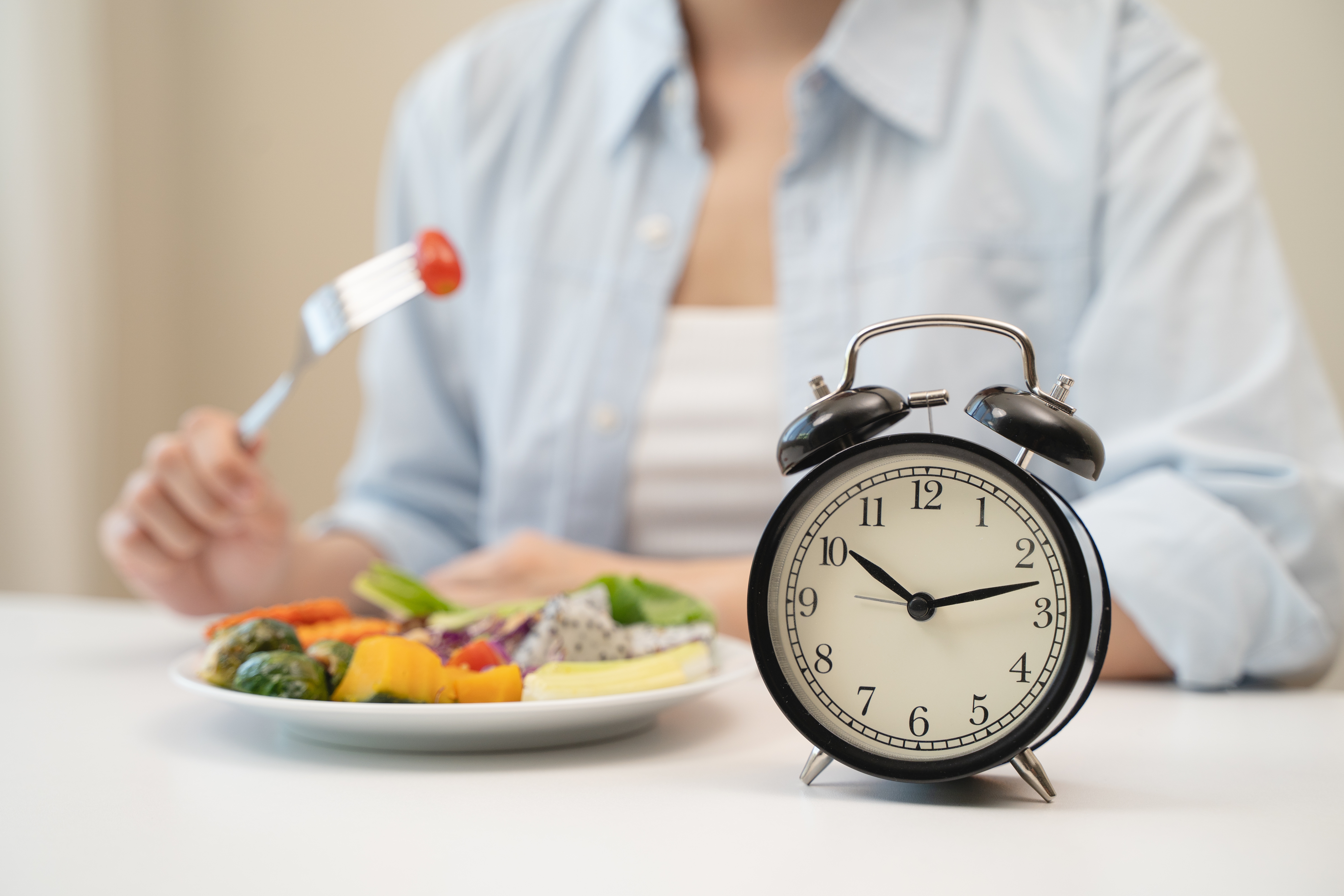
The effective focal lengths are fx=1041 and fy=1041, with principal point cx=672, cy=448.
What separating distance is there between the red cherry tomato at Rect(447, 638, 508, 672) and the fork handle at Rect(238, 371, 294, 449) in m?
0.35

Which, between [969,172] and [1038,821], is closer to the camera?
[1038,821]

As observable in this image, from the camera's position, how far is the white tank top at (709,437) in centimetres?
135

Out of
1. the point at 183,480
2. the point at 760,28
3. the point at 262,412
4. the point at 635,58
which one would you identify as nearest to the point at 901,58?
the point at 760,28

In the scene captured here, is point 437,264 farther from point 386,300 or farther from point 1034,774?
point 1034,774

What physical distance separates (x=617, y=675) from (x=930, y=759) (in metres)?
0.21

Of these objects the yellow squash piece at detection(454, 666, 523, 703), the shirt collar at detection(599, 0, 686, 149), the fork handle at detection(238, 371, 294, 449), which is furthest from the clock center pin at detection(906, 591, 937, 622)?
the shirt collar at detection(599, 0, 686, 149)

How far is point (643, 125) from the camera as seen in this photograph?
1479 mm

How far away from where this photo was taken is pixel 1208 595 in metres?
0.93

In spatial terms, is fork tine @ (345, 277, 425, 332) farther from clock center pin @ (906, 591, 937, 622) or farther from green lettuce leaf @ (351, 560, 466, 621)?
clock center pin @ (906, 591, 937, 622)

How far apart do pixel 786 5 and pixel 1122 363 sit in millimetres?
693

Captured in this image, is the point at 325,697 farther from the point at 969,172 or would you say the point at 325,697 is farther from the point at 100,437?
the point at 100,437

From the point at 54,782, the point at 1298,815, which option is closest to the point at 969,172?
the point at 1298,815

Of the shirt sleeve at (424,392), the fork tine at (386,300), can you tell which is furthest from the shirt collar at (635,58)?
the fork tine at (386,300)

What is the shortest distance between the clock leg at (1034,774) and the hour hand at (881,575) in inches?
4.1
